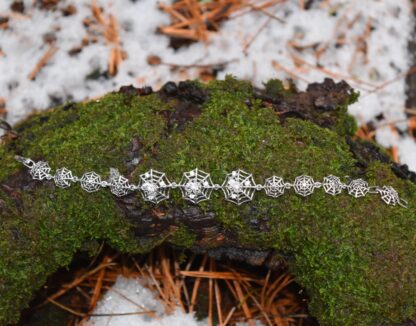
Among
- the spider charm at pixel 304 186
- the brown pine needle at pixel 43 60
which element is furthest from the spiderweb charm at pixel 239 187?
the brown pine needle at pixel 43 60

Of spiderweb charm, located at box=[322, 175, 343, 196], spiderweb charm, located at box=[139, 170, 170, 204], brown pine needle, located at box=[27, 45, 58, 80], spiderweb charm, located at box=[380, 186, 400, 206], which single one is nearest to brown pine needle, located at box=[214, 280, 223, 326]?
spiderweb charm, located at box=[139, 170, 170, 204]

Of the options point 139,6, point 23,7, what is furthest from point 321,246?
point 23,7

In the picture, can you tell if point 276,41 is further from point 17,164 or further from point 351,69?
point 17,164

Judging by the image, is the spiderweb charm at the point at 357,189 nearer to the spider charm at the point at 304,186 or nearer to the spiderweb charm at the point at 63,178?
the spider charm at the point at 304,186

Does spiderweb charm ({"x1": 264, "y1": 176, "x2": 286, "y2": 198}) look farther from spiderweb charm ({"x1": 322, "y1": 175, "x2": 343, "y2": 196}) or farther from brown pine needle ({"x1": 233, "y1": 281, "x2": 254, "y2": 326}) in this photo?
brown pine needle ({"x1": 233, "y1": 281, "x2": 254, "y2": 326})

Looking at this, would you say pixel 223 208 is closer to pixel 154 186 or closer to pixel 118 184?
pixel 154 186

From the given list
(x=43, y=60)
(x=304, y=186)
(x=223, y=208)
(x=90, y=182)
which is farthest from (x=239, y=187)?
(x=43, y=60)

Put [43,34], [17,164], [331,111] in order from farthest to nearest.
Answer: [43,34] < [331,111] < [17,164]
